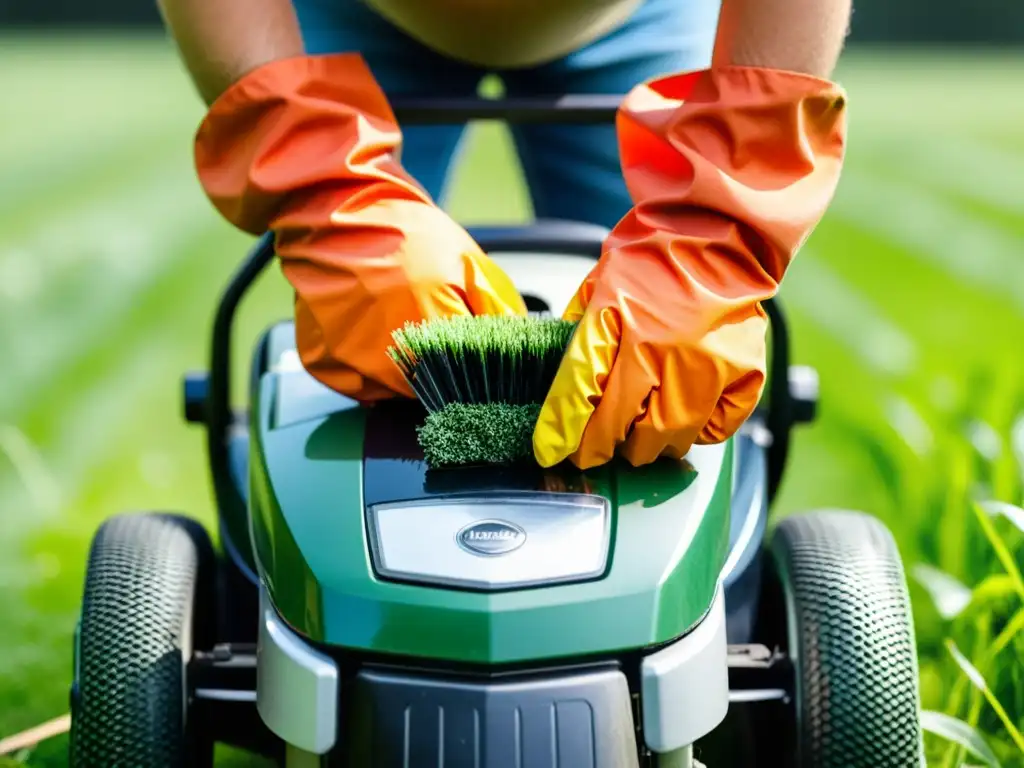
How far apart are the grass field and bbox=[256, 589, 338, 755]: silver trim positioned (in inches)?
27.0

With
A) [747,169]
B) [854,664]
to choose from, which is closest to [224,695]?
[854,664]

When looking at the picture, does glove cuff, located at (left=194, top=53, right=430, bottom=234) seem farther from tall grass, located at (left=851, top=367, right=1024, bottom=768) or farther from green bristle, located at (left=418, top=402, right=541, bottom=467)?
tall grass, located at (left=851, top=367, right=1024, bottom=768)

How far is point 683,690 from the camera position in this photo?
1257mm

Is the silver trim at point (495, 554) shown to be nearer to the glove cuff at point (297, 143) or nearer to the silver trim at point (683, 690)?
the silver trim at point (683, 690)

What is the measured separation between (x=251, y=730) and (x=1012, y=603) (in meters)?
0.99

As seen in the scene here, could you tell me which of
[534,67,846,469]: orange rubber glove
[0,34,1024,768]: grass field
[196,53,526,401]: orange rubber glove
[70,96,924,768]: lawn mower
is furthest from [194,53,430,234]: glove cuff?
[0,34,1024,768]: grass field

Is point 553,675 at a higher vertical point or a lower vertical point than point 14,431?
higher

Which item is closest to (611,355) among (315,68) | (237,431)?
(315,68)

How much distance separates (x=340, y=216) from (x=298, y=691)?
1.53ft

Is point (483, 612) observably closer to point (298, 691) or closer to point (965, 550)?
point (298, 691)

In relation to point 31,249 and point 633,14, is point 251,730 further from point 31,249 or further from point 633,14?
point 31,249

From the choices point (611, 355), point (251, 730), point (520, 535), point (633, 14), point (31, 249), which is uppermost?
point (633, 14)

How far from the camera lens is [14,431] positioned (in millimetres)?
3322

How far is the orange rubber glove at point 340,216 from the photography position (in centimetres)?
144
